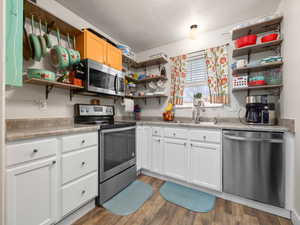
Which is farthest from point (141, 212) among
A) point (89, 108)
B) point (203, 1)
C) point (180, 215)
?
point (203, 1)

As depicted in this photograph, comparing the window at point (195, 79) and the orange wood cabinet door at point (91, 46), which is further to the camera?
the window at point (195, 79)

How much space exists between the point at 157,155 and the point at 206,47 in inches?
85.6

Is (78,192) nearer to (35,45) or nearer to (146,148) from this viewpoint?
(146,148)

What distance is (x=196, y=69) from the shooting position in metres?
2.47

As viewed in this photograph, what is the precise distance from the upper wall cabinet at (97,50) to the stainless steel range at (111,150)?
2.35ft

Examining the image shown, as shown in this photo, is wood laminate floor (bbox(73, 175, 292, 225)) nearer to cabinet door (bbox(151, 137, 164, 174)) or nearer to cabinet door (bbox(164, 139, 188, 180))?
cabinet door (bbox(164, 139, 188, 180))

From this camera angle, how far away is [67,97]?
1.77m

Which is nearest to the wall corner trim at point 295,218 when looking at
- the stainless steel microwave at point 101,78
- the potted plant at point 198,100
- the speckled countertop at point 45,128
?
the speckled countertop at point 45,128

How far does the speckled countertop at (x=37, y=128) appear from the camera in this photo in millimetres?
919

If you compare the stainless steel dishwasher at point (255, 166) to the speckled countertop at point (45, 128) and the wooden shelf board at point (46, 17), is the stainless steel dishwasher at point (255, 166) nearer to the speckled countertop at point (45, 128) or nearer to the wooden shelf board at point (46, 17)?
the speckled countertop at point (45, 128)

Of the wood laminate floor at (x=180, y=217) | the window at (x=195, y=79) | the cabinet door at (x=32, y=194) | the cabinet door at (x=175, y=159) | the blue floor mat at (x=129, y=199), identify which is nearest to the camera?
the cabinet door at (x=32, y=194)

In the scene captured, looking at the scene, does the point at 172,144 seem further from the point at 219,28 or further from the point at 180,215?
the point at 219,28

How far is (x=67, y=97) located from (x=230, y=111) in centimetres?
255

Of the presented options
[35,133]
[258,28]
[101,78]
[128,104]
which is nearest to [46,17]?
[101,78]
